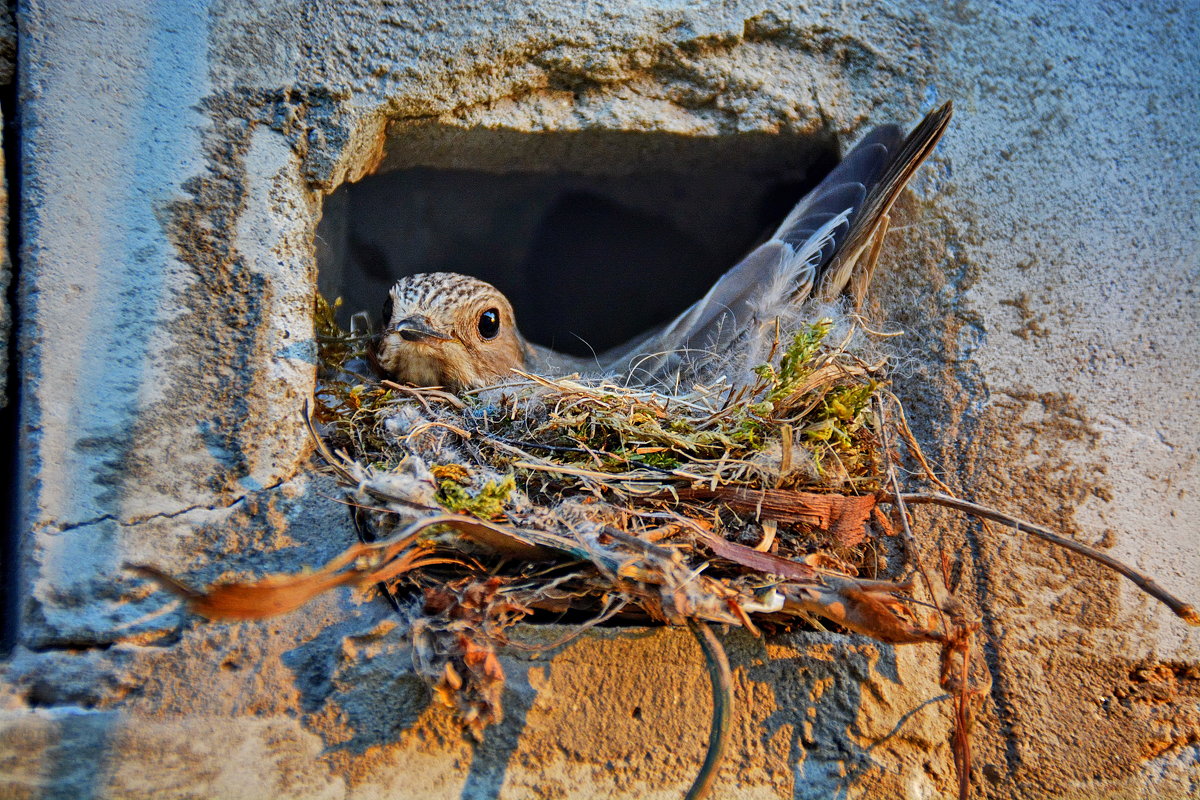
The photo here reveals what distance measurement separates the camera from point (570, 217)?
3377 millimetres

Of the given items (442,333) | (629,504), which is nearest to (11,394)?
(442,333)

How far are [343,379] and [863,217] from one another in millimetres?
1491

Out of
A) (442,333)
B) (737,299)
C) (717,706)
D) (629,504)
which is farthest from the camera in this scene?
(442,333)

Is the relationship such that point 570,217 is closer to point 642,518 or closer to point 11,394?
point 642,518

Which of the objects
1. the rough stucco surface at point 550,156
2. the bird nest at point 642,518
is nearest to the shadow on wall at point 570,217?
the rough stucco surface at point 550,156

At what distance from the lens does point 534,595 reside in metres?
1.59

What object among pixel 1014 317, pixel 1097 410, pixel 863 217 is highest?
pixel 863 217

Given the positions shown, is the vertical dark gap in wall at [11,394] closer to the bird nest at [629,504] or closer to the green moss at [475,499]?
the bird nest at [629,504]

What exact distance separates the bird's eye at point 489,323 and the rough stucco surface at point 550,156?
25.4 inches

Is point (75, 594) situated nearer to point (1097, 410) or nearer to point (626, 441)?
point (626, 441)

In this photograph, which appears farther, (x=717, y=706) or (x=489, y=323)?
(x=489, y=323)

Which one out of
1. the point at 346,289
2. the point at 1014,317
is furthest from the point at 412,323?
the point at 1014,317

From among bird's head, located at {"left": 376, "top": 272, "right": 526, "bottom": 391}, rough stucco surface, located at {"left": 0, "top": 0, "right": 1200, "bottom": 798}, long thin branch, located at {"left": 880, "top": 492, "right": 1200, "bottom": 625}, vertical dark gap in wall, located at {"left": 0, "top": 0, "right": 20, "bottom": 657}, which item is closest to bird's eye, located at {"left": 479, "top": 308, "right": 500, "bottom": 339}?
bird's head, located at {"left": 376, "top": 272, "right": 526, "bottom": 391}

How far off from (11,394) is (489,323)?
4.68 ft
